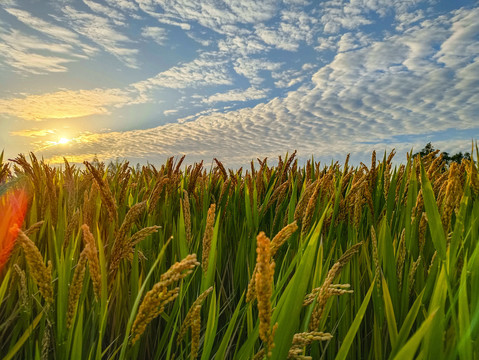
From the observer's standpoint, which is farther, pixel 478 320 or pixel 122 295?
pixel 122 295

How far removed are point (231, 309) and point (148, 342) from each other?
1.52 ft

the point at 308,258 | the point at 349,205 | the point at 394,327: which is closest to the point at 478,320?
the point at 394,327

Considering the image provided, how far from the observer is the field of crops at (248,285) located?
853mm

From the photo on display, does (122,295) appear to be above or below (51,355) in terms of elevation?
above

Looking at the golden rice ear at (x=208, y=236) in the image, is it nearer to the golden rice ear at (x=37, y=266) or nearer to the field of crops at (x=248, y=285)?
the field of crops at (x=248, y=285)

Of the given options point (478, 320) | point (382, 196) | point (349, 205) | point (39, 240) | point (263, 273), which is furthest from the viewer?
point (382, 196)

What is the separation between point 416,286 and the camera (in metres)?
1.60

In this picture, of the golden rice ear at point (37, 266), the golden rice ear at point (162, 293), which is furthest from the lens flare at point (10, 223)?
the golden rice ear at point (162, 293)

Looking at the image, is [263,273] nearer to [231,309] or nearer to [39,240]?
[231,309]

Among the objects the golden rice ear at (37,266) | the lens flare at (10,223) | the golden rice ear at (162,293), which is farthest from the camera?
the lens flare at (10,223)

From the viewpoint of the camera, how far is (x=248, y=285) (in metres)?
1.02

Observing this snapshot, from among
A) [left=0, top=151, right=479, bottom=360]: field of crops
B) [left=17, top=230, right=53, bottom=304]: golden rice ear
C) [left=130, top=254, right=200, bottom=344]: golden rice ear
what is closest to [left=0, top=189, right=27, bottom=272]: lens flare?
[left=0, top=151, right=479, bottom=360]: field of crops

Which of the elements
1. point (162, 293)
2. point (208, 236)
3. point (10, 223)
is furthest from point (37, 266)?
point (10, 223)

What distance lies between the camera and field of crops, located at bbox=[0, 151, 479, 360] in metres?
0.85
